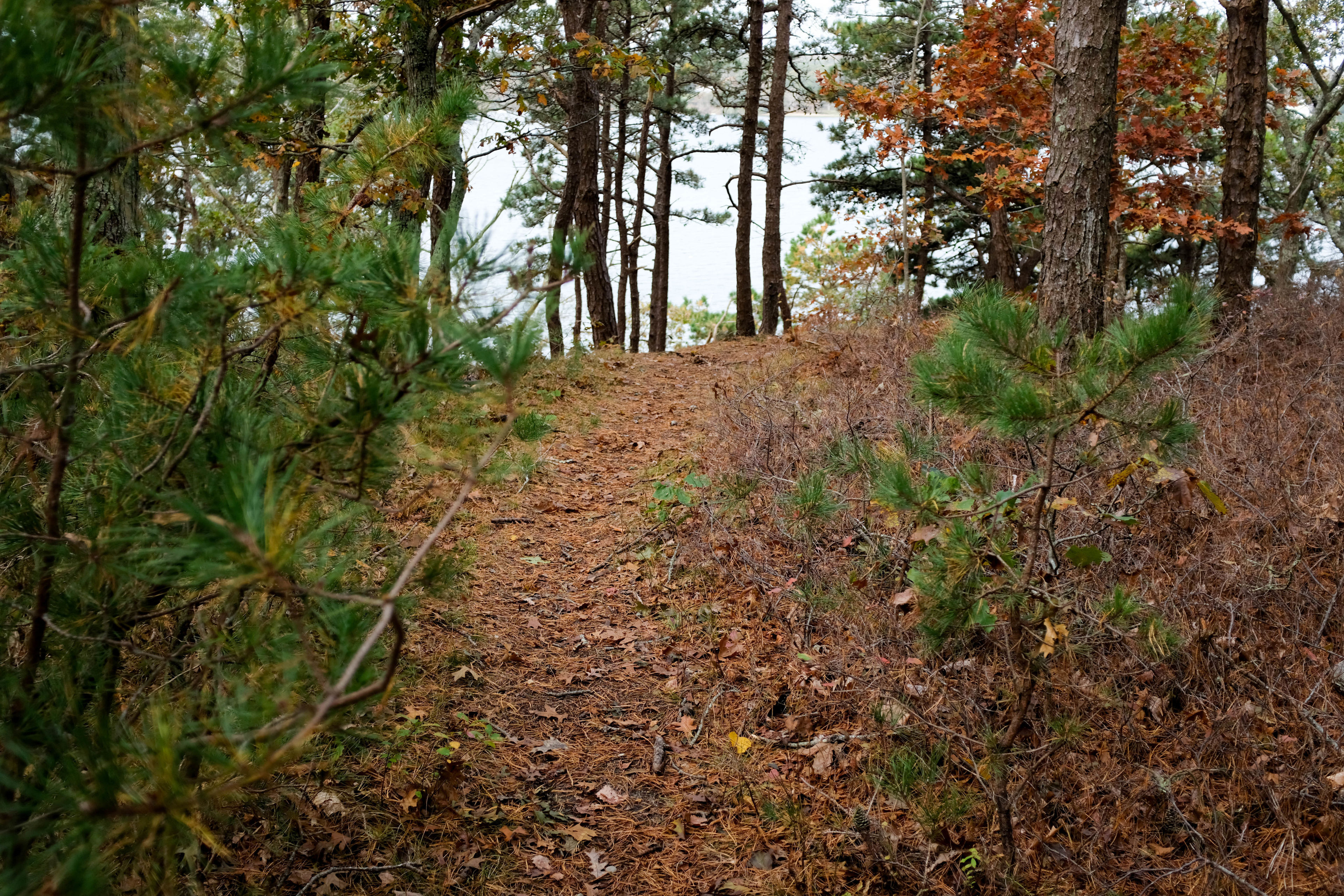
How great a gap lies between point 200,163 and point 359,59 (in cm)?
504

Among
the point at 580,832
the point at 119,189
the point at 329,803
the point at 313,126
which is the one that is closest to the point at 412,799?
the point at 329,803

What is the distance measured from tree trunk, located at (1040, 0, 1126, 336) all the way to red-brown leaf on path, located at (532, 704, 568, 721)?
4.03m

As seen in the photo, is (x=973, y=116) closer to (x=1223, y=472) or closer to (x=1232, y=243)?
(x=1232, y=243)

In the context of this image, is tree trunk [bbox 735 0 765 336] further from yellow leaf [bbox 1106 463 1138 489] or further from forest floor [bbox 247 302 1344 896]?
yellow leaf [bbox 1106 463 1138 489]

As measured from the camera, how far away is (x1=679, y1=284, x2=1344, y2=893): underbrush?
9.36ft

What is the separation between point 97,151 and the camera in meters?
1.63

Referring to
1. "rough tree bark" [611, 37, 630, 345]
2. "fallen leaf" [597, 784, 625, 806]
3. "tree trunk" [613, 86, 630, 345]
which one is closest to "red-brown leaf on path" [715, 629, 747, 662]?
"fallen leaf" [597, 784, 625, 806]

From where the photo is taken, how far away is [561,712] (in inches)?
→ 153

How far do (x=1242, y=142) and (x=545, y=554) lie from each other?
768cm

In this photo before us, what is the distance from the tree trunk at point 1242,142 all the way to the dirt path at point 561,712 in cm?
581

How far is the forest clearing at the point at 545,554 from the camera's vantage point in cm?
170

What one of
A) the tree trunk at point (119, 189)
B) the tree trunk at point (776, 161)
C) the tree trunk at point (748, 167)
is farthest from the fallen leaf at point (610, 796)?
the tree trunk at point (748, 167)

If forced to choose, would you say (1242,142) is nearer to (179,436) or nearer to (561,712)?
(561,712)

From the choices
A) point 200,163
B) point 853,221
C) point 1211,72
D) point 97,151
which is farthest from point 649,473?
point 1211,72
